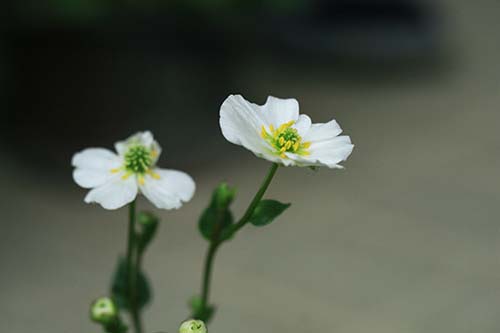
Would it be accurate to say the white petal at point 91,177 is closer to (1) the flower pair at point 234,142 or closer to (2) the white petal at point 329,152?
(1) the flower pair at point 234,142

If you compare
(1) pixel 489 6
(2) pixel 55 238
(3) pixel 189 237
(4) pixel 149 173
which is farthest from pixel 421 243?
(1) pixel 489 6

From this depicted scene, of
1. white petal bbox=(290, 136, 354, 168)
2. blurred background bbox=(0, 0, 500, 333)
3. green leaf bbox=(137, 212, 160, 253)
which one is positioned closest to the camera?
white petal bbox=(290, 136, 354, 168)

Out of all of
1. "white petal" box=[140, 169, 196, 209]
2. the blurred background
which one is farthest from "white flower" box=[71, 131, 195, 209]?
the blurred background

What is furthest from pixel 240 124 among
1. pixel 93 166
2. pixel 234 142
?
pixel 93 166

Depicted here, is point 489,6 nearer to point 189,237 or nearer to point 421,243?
point 421,243

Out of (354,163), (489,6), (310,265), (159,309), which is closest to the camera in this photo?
(159,309)

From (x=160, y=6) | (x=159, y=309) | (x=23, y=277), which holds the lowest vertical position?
(x=159, y=309)

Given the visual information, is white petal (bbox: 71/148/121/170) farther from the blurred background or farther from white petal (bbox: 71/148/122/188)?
the blurred background

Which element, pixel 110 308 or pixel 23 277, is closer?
pixel 110 308
